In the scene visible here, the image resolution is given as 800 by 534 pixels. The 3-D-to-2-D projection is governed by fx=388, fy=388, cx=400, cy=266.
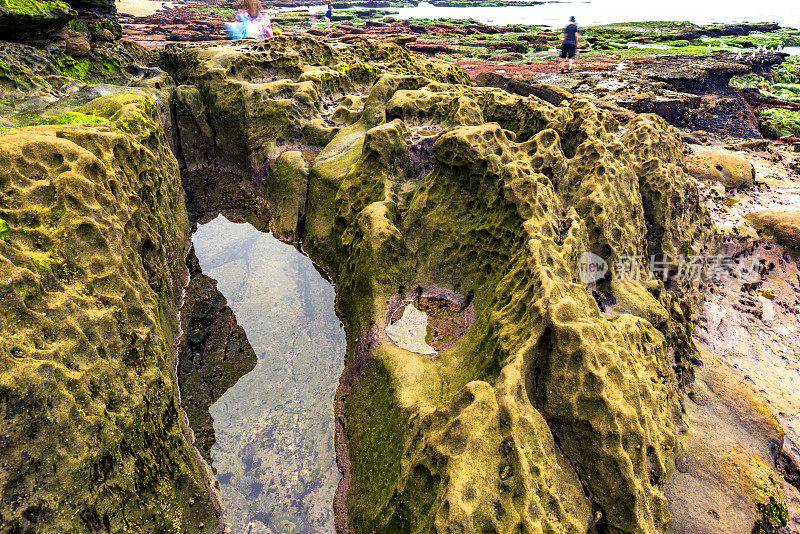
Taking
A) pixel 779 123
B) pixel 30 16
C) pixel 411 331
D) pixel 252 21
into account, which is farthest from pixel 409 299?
pixel 779 123

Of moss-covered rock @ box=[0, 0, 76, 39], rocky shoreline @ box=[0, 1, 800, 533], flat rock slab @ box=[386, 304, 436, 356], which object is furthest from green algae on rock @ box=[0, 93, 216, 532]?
moss-covered rock @ box=[0, 0, 76, 39]

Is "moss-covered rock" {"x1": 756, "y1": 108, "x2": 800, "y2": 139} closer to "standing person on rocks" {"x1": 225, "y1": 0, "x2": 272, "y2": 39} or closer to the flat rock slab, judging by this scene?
the flat rock slab

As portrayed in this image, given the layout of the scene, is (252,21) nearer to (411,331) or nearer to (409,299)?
(409,299)

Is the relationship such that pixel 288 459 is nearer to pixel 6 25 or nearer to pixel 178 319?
pixel 178 319

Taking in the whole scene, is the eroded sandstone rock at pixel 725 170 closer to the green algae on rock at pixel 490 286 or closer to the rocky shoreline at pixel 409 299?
the rocky shoreline at pixel 409 299

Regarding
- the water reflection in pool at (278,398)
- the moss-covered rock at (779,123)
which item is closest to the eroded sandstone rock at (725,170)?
the moss-covered rock at (779,123)
